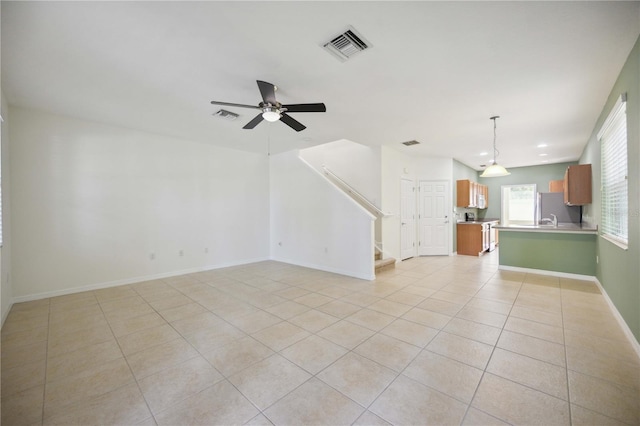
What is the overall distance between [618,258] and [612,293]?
66cm

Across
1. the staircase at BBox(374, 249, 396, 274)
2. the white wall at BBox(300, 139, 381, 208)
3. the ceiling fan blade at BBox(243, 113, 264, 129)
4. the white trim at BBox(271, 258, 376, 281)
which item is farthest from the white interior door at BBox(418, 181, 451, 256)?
the ceiling fan blade at BBox(243, 113, 264, 129)

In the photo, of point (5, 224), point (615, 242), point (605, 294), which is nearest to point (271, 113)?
point (5, 224)

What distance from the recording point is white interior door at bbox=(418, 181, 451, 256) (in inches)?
291

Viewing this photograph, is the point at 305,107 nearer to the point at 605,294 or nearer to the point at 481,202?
the point at 605,294

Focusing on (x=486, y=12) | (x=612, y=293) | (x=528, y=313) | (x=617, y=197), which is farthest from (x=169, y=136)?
(x=612, y=293)

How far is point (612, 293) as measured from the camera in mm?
3404

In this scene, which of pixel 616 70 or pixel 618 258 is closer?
pixel 616 70

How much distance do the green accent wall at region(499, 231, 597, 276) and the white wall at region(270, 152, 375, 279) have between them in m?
3.22

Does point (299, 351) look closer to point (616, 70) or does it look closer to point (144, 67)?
point (144, 67)

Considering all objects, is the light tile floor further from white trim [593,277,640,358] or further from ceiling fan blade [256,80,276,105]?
ceiling fan blade [256,80,276,105]

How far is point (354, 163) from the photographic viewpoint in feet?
21.5

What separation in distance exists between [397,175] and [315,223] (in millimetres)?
2538

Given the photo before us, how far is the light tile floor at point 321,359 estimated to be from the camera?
5.61 feet


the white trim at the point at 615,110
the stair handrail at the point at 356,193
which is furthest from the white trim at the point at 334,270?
the white trim at the point at 615,110
